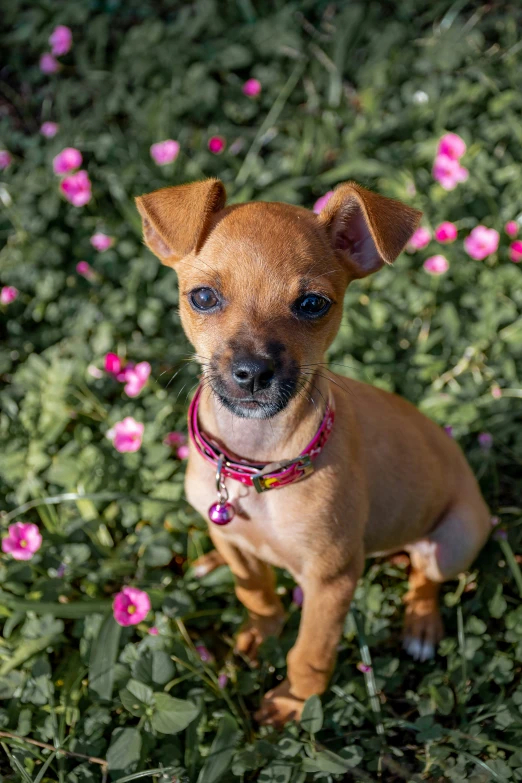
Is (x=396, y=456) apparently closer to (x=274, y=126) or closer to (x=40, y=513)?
(x=40, y=513)

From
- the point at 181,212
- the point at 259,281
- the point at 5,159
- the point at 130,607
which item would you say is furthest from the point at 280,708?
the point at 5,159

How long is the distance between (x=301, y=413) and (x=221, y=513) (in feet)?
1.78

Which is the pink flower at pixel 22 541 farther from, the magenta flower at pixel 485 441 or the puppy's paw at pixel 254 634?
the magenta flower at pixel 485 441

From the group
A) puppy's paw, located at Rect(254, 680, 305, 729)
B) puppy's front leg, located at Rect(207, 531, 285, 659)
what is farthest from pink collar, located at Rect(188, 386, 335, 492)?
puppy's paw, located at Rect(254, 680, 305, 729)

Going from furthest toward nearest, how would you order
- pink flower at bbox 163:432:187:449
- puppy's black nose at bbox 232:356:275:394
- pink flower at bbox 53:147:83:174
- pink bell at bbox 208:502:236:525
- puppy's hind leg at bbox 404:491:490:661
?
pink flower at bbox 53:147:83:174, pink flower at bbox 163:432:187:449, puppy's hind leg at bbox 404:491:490:661, pink bell at bbox 208:502:236:525, puppy's black nose at bbox 232:356:275:394

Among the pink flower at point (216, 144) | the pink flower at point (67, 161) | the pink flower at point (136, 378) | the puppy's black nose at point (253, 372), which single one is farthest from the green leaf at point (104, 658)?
the pink flower at point (216, 144)

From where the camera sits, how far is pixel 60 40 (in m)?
5.80

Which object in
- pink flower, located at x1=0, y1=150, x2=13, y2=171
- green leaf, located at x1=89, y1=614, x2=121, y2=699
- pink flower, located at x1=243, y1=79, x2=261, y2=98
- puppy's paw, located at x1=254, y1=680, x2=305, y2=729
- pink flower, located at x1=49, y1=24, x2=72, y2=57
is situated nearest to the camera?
green leaf, located at x1=89, y1=614, x2=121, y2=699

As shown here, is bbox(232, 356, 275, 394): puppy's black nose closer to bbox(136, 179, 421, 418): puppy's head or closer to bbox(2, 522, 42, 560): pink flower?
bbox(136, 179, 421, 418): puppy's head

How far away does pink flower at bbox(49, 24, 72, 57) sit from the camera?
5793 millimetres

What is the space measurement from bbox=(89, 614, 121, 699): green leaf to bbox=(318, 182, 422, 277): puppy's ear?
2130 millimetres

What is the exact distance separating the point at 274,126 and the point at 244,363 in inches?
165

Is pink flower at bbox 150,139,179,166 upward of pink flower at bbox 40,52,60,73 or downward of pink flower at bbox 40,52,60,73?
downward

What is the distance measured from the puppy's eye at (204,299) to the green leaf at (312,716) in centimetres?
179
